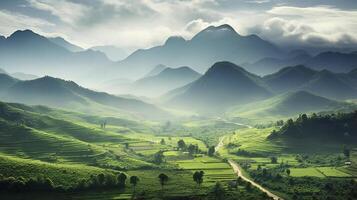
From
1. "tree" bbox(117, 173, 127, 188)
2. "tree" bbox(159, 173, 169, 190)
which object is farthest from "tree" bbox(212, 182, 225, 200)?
"tree" bbox(117, 173, 127, 188)

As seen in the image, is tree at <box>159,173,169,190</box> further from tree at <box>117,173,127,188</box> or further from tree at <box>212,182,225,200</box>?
tree at <box>212,182,225,200</box>

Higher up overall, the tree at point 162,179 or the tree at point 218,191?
the tree at point 162,179

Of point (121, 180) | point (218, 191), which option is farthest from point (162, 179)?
point (218, 191)

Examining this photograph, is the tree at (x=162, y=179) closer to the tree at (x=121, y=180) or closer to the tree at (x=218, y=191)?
the tree at (x=121, y=180)

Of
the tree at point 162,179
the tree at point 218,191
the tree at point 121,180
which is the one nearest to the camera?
the tree at point 218,191

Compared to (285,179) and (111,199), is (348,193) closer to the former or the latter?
(285,179)

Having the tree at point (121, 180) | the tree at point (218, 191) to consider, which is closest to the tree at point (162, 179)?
the tree at point (121, 180)

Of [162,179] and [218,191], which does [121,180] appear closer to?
[162,179]

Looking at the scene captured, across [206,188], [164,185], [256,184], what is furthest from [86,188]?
[256,184]
